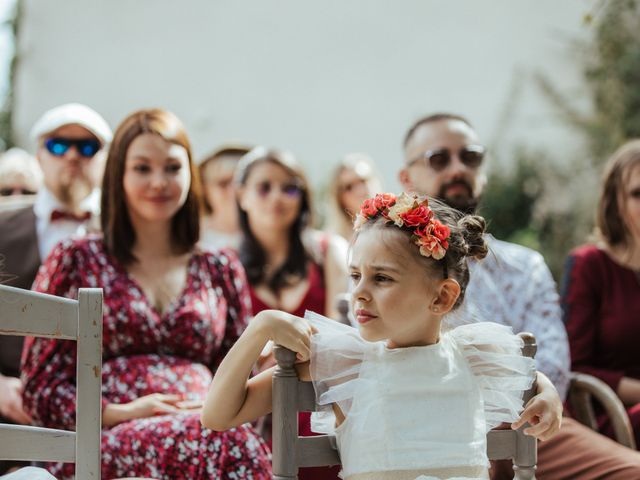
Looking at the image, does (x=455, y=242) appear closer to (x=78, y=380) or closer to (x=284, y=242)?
(x=78, y=380)

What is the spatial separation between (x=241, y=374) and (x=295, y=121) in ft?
30.5

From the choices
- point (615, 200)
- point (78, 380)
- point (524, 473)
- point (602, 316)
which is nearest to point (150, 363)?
point (78, 380)

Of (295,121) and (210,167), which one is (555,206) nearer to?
(295,121)

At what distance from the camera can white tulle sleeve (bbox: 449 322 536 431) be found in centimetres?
215

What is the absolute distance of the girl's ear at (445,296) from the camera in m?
2.12

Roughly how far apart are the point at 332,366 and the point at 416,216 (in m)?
0.41

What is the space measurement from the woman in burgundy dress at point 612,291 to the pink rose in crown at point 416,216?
178cm

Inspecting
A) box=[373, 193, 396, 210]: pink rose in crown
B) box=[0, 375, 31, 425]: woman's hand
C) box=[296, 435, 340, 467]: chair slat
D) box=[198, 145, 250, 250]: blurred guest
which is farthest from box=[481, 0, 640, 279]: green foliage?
box=[296, 435, 340, 467]: chair slat

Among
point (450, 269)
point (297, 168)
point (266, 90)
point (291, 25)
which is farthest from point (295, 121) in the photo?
point (450, 269)

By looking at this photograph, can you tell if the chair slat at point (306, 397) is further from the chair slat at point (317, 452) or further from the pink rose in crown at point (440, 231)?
the pink rose in crown at point (440, 231)

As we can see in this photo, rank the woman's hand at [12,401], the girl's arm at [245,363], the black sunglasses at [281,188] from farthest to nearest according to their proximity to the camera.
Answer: the black sunglasses at [281,188], the woman's hand at [12,401], the girl's arm at [245,363]

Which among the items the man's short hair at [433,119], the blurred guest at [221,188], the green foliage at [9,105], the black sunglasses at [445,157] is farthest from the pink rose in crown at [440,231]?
the green foliage at [9,105]

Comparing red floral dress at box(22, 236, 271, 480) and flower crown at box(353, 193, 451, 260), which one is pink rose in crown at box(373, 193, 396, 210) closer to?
flower crown at box(353, 193, 451, 260)

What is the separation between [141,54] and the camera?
37.1ft
